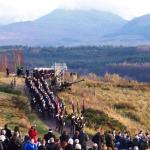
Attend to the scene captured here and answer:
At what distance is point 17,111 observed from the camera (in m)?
44.4

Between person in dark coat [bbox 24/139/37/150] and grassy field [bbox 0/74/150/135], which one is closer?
person in dark coat [bbox 24/139/37/150]

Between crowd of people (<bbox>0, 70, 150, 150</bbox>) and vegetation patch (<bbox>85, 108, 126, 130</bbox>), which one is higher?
crowd of people (<bbox>0, 70, 150, 150</bbox>)

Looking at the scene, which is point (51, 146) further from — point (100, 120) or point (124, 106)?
point (124, 106)

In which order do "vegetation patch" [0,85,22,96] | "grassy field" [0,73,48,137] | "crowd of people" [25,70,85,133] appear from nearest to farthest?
"crowd of people" [25,70,85,133] → "grassy field" [0,73,48,137] → "vegetation patch" [0,85,22,96]

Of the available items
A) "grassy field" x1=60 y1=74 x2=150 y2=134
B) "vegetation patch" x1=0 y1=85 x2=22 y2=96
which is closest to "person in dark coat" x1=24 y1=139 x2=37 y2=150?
"grassy field" x1=60 y1=74 x2=150 y2=134

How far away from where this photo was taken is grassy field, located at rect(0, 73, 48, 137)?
3934cm

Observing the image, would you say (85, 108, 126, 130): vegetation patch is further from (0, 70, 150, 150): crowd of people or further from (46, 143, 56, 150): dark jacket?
(46, 143, 56, 150): dark jacket

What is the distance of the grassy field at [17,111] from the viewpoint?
3934cm

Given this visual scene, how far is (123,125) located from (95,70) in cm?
14660

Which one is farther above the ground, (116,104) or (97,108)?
(97,108)

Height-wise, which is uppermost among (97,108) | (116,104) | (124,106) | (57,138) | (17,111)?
(57,138)

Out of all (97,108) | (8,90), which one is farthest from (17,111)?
(97,108)

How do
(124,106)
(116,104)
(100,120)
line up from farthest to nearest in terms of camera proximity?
(116,104), (124,106), (100,120)

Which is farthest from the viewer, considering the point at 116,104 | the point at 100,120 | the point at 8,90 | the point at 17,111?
the point at 116,104
